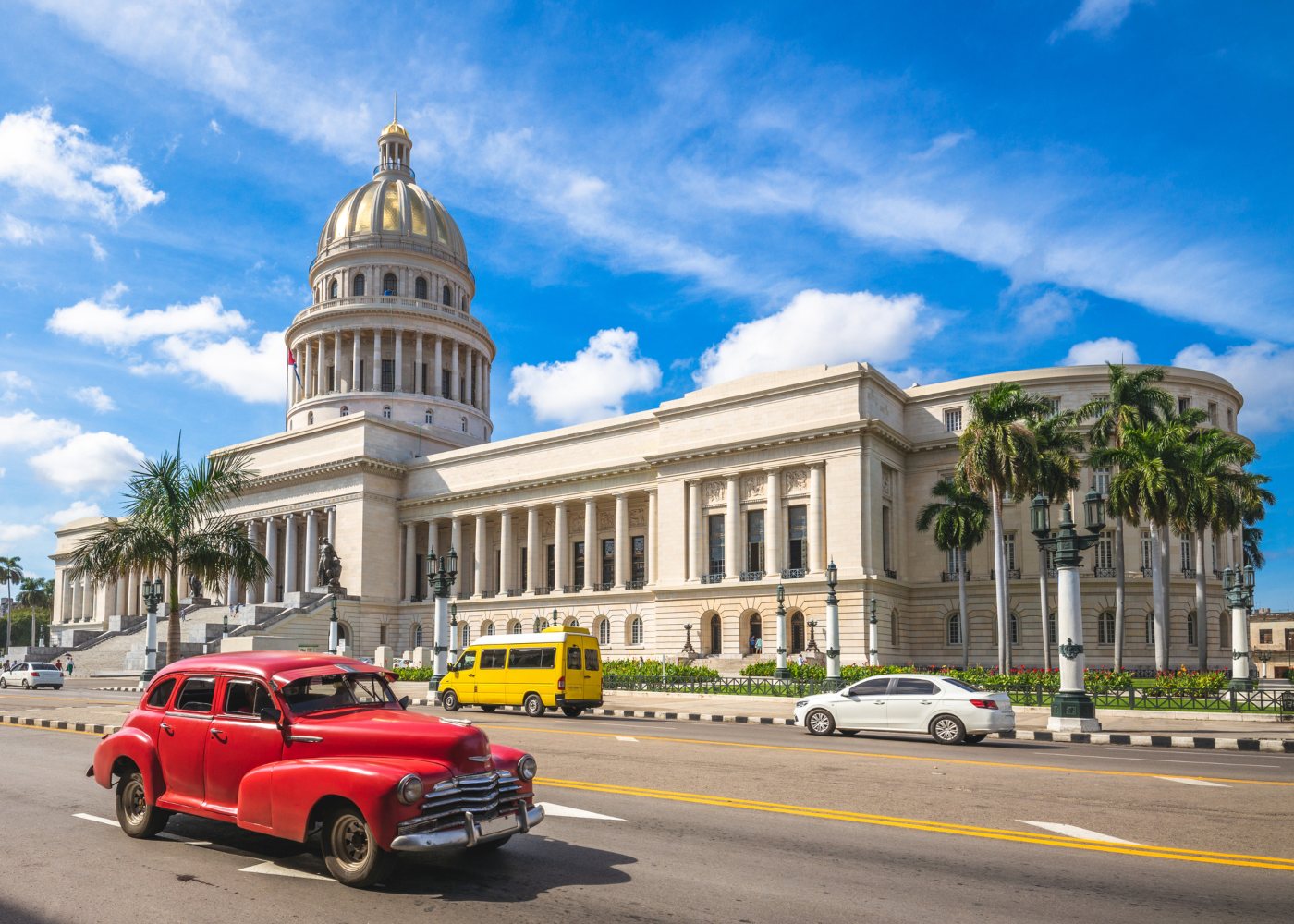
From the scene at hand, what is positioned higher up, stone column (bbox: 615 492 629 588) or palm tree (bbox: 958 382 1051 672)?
palm tree (bbox: 958 382 1051 672)

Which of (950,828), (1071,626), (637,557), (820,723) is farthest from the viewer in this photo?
(637,557)

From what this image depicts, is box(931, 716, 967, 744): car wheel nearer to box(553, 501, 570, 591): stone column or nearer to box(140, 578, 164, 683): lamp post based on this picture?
box(140, 578, 164, 683): lamp post

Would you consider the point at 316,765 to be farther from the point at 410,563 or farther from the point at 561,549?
the point at 410,563

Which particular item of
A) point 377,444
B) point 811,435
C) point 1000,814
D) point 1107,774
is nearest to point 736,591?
point 811,435

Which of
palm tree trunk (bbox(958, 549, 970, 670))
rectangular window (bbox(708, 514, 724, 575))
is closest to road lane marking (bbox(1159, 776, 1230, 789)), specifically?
palm tree trunk (bbox(958, 549, 970, 670))

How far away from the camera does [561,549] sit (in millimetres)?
68250

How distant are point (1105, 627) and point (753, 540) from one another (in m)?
19.3

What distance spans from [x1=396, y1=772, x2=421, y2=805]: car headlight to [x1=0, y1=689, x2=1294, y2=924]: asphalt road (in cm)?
75

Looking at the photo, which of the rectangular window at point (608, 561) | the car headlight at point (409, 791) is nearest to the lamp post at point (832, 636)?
the car headlight at point (409, 791)

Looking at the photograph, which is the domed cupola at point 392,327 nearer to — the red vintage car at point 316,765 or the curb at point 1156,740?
the curb at point 1156,740

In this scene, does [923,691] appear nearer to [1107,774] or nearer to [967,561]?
[1107,774]

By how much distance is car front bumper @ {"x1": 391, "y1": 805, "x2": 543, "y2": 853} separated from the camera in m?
7.66

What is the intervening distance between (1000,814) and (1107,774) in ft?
15.7

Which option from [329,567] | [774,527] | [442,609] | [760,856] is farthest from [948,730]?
[329,567]
